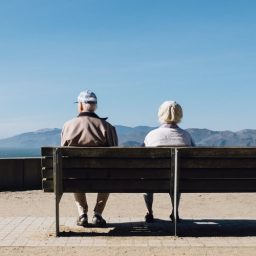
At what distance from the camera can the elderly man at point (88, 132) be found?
22.5 ft

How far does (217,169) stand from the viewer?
6.31 meters

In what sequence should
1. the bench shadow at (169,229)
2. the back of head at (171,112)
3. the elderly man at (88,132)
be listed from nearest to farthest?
the bench shadow at (169,229)
the elderly man at (88,132)
the back of head at (171,112)

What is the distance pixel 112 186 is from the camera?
628 cm

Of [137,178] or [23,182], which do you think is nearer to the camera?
[137,178]

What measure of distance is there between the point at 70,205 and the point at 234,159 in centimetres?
448

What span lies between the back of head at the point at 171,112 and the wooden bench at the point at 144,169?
37.0 inches

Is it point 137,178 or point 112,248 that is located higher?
point 137,178

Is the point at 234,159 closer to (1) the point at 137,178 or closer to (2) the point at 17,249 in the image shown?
(1) the point at 137,178

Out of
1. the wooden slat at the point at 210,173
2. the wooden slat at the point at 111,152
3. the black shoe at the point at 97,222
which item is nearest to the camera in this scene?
the wooden slat at the point at 111,152

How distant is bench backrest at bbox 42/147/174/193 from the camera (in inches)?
244

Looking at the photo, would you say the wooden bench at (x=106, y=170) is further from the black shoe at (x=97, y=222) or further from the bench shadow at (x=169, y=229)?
the black shoe at (x=97, y=222)

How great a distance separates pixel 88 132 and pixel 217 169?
1.65 meters

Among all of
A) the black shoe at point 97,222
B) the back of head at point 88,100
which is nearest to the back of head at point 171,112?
the back of head at point 88,100

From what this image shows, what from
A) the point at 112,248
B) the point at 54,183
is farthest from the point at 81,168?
the point at 112,248
